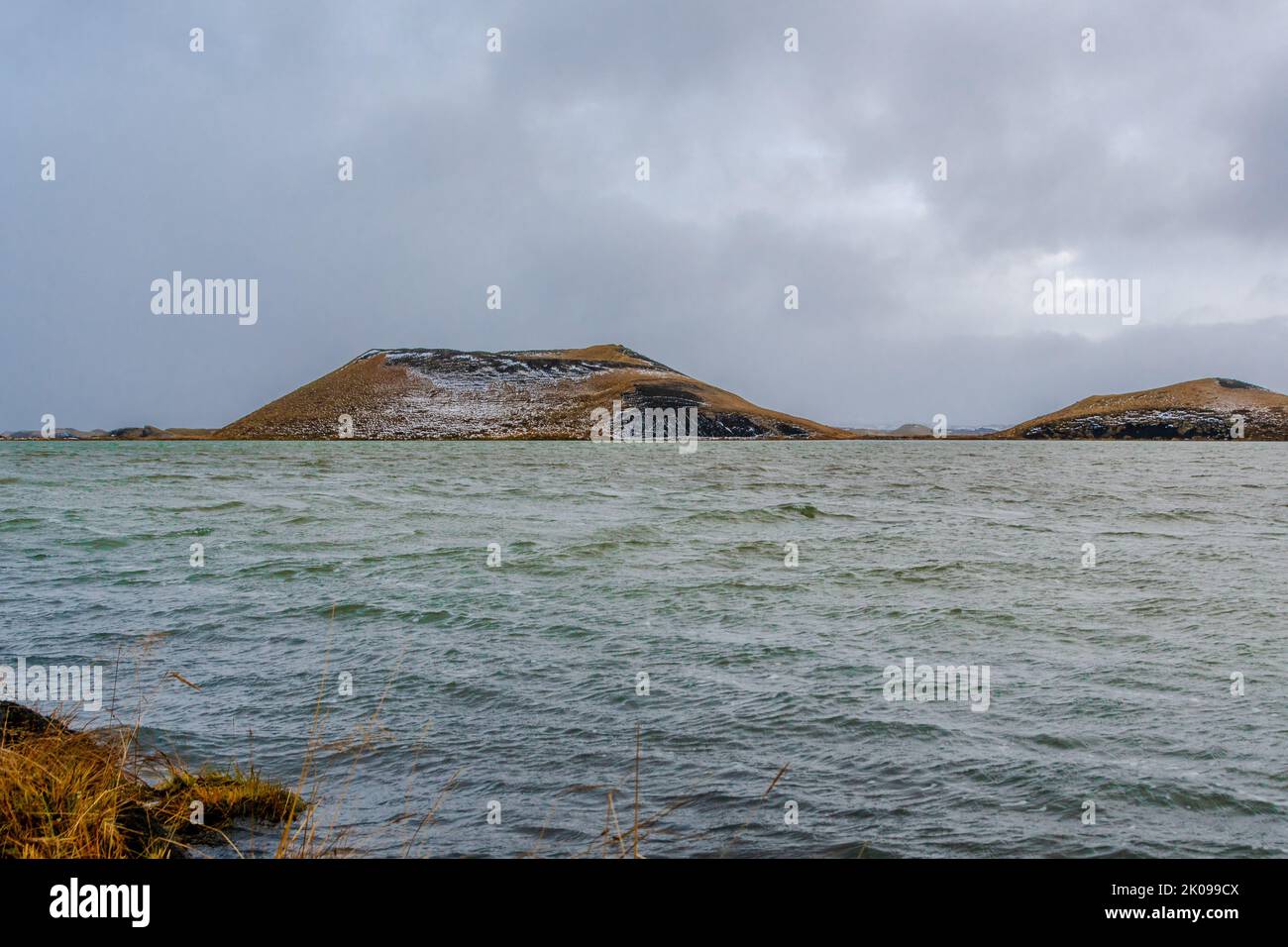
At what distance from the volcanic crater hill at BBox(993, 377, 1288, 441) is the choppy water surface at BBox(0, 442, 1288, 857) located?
7097 inches

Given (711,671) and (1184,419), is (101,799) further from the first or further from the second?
(1184,419)

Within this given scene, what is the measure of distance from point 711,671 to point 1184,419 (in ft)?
681

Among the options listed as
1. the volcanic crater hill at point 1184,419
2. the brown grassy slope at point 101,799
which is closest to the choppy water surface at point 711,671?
the brown grassy slope at point 101,799

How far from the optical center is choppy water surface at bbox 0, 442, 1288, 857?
6.04 m

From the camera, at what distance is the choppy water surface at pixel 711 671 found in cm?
604

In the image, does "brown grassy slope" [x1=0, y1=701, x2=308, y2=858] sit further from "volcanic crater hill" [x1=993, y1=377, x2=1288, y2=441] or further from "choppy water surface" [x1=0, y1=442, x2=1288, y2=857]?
"volcanic crater hill" [x1=993, y1=377, x2=1288, y2=441]

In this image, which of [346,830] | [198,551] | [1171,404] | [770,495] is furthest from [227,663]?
[1171,404]

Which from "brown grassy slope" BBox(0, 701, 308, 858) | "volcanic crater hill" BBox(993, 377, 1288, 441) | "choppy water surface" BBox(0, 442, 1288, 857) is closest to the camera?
"brown grassy slope" BBox(0, 701, 308, 858)

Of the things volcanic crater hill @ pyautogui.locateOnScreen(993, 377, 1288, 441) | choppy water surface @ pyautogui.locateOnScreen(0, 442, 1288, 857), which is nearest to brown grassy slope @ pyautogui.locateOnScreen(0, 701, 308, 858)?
choppy water surface @ pyautogui.locateOnScreen(0, 442, 1288, 857)

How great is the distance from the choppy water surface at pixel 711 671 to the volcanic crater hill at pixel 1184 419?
180 metres

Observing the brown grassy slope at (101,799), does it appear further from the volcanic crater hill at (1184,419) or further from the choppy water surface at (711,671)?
the volcanic crater hill at (1184,419)

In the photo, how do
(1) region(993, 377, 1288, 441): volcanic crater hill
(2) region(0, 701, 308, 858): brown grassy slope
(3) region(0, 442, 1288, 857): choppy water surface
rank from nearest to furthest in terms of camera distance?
1. (2) region(0, 701, 308, 858): brown grassy slope
2. (3) region(0, 442, 1288, 857): choppy water surface
3. (1) region(993, 377, 1288, 441): volcanic crater hill

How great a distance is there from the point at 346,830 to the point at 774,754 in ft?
11.5

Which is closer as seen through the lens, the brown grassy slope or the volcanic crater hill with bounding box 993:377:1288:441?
the brown grassy slope
